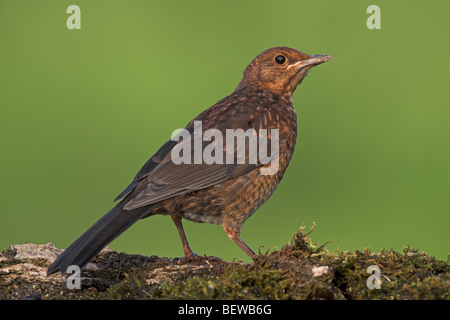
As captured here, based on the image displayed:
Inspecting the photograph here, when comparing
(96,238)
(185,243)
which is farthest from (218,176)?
(96,238)

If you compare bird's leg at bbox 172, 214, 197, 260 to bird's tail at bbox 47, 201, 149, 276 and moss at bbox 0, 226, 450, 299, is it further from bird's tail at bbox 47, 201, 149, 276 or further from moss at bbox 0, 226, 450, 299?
bird's tail at bbox 47, 201, 149, 276

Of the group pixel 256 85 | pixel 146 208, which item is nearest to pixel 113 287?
pixel 146 208

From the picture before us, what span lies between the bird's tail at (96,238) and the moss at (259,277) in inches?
6.5

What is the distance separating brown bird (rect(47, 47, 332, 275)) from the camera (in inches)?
163

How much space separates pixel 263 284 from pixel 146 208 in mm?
1376

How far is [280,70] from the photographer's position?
551 cm

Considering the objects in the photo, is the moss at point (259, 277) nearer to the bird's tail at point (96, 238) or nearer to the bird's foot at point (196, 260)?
the bird's foot at point (196, 260)

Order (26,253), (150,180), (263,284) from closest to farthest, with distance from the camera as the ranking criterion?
(263,284) < (26,253) < (150,180)

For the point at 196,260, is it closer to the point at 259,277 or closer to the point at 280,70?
the point at 259,277

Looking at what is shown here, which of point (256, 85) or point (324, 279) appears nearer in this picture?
point (324, 279)

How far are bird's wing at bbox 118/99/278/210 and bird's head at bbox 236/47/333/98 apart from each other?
647mm

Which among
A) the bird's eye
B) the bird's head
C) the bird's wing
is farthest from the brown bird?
the bird's eye
